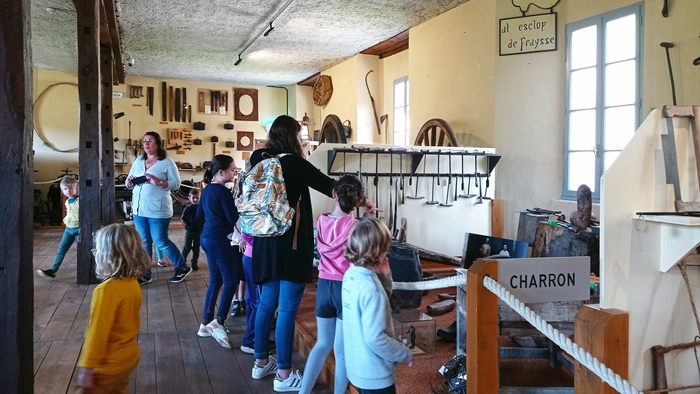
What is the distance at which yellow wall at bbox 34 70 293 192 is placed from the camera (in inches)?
415

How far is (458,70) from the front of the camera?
6.06m

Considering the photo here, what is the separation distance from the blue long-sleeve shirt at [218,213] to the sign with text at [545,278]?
1.77 metres

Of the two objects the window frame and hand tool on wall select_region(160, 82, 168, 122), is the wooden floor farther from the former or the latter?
hand tool on wall select_region(160, 82, 168, 122)

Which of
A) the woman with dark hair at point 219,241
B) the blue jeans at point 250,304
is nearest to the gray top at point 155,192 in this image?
the woman with dark hair at point 219,241

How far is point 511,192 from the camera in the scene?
547 centimetres

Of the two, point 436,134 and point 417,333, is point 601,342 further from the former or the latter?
point 436,134

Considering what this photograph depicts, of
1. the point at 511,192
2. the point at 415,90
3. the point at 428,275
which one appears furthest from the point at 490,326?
the point at 415,90

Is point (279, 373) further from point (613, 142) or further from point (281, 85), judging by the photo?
point (281, 85)

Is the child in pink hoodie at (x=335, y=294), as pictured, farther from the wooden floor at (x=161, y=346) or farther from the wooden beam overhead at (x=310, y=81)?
the wooden beam overhead at (x=310, y=81)

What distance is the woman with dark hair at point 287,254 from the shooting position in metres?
2.33

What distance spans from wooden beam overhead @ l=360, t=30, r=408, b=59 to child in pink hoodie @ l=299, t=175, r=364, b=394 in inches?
230

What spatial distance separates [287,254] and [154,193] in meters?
2.75

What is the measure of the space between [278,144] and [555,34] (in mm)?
3837

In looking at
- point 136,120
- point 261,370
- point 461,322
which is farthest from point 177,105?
point 461,322
